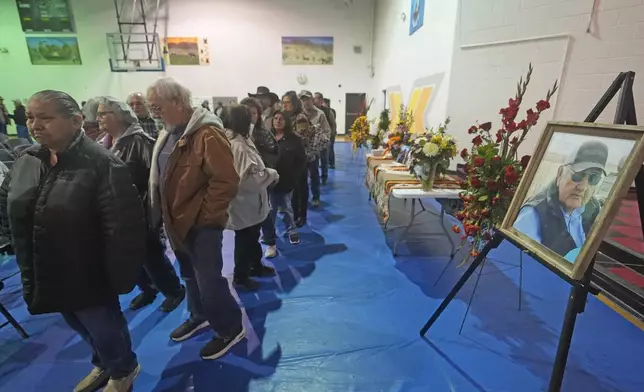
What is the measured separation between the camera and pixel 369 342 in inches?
71.0

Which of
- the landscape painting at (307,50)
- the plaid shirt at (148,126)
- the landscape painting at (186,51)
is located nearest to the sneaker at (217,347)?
the plaid shirt at (148,126)

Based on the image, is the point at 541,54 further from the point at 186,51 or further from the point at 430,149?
the point at 186,51

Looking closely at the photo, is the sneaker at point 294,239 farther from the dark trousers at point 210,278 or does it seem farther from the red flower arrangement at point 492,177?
the red flower arrangement at point 492,177

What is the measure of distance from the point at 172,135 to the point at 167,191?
10.7 inches

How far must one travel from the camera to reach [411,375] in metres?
1.58

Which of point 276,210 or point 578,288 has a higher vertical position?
point 578,288

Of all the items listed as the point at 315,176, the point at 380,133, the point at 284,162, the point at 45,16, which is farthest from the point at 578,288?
the point at 45,16

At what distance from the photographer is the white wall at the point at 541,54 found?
220 cm

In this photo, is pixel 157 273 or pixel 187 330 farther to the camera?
pixel 157 273

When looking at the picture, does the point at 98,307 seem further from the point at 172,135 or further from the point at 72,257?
the point at 172,135

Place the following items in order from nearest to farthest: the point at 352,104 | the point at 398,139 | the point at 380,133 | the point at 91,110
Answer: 1. the point at 91,110
2. the point at 398,139
3. the point at 380,133
4. the point at 352,104

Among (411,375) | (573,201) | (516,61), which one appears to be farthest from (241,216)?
(516,61)

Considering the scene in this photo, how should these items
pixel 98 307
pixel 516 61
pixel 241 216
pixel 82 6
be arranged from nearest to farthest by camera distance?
pixel 98 307
pixel 241 216
pixel 516 61
pixel 82 6

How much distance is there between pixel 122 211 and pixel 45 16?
1307 cm
